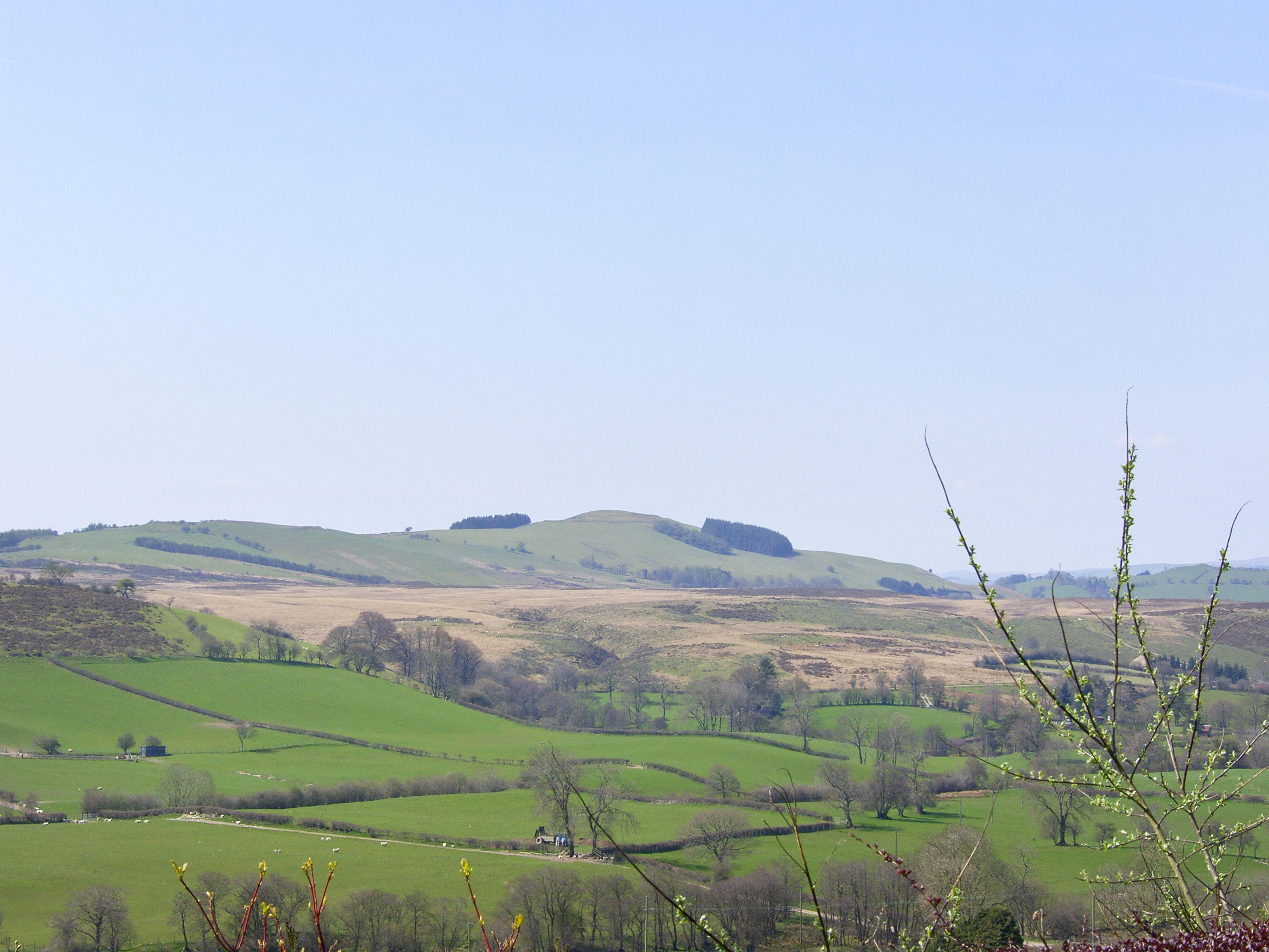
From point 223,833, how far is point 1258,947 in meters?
61.7

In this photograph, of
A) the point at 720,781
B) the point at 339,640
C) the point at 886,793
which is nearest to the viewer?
the point at 886,793

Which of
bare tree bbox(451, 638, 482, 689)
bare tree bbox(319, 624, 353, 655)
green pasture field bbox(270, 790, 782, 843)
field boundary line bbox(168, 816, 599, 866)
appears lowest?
field boundary line bbox(168, 816, 599, 866)

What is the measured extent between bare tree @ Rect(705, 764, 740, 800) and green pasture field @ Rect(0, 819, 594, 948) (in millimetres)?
16545

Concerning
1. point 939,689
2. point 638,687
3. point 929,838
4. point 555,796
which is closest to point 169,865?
point 555,796

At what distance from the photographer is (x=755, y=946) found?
4322 cm

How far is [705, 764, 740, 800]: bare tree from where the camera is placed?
222 ft

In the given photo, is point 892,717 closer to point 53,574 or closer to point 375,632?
point 375,632

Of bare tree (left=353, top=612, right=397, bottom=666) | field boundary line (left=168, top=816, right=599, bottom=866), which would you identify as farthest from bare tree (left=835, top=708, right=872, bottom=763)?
bare tree (left=353, top=612, right=397, bottom=666)

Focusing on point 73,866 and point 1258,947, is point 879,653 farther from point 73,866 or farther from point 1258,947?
point 1258,947

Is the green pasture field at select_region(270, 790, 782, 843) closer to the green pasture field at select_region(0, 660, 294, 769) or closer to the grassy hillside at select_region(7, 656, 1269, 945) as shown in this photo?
the grassy hillside at select_region(7, 656, 1269, 945)

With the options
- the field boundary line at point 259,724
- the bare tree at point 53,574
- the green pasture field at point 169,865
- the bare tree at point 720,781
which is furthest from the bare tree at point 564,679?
the green pasture field at point 169,865

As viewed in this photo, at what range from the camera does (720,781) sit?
6800cm

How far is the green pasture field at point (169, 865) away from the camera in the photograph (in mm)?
45031

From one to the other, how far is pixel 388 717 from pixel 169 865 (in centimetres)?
4873
